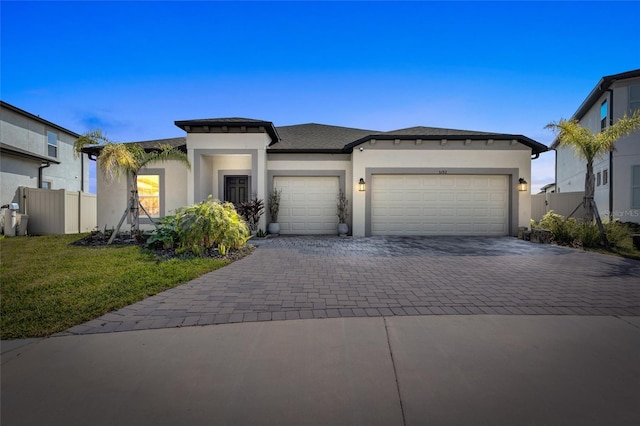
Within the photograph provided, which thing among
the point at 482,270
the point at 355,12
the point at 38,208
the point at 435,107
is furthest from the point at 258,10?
the point at 38,208

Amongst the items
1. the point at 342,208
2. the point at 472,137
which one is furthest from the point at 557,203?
the point at 342,208

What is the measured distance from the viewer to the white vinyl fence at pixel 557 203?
14.8m

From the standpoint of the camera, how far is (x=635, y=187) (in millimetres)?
12695

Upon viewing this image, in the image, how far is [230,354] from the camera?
8.30 feet

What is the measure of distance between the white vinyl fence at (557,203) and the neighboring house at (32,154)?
25.4 metres

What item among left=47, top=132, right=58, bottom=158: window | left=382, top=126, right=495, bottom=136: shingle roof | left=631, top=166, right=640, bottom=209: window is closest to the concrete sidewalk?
left=382, top=126, right=495, bottom=136: shingle roof

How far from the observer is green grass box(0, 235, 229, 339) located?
3.30m

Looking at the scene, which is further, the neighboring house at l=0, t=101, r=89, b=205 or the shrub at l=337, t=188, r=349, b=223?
the neighboring house at l=0, t=101, r=89, b=205

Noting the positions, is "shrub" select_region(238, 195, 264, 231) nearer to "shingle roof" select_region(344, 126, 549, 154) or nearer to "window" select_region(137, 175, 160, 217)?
"window" select_region(137, 175, 160, 217)

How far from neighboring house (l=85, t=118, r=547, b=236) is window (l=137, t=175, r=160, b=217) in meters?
0.04

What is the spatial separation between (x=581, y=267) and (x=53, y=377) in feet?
28.4

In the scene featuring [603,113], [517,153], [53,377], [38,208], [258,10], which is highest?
[258,10]

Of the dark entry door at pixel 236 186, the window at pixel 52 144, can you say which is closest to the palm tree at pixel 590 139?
the dark entry door at pixel 236 186

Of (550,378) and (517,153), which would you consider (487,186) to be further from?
(550,378)
